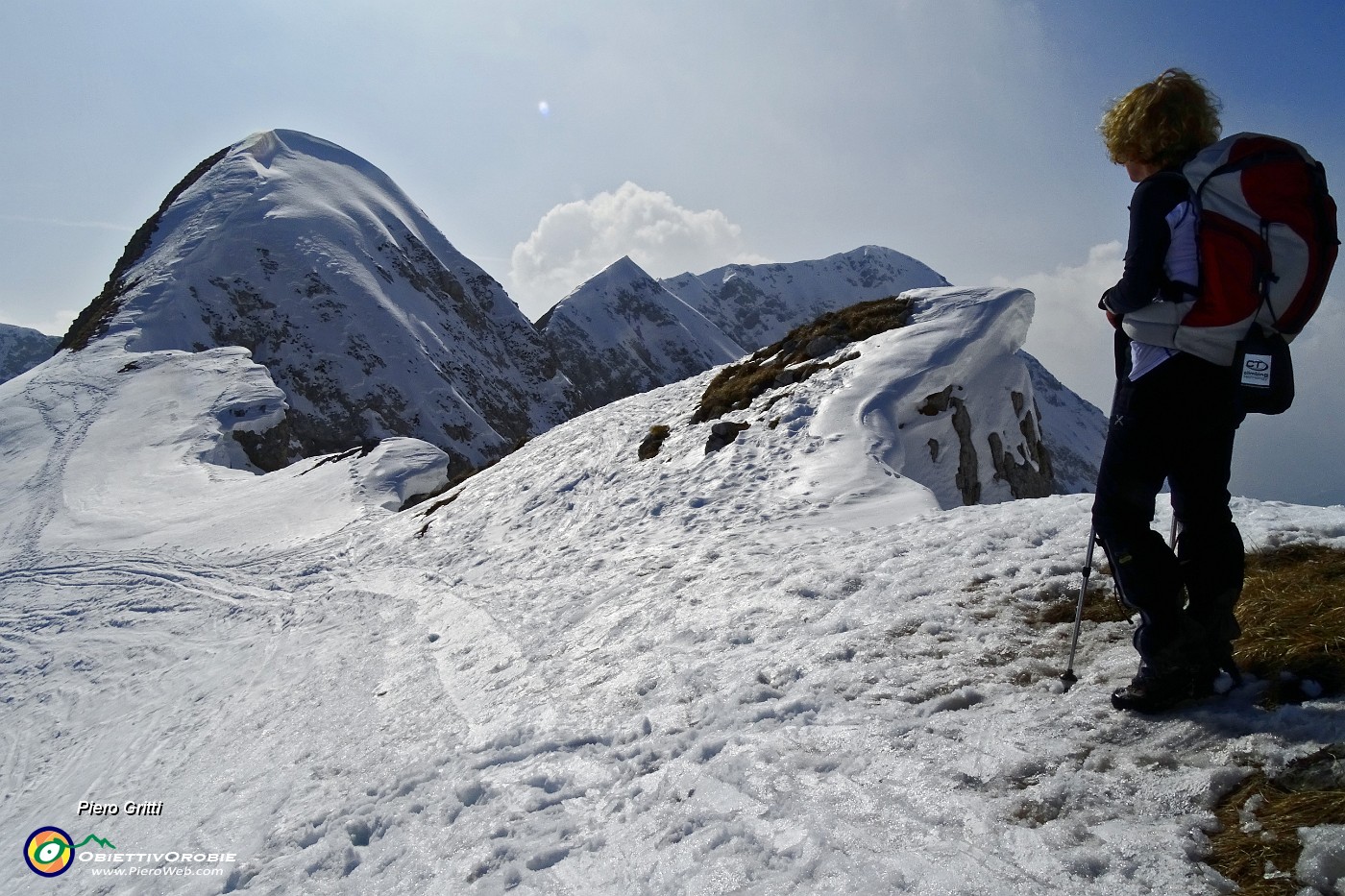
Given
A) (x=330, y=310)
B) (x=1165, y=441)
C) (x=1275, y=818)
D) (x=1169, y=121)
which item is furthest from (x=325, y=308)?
(x=1275, y=818)

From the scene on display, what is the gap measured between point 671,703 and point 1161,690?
2.99m

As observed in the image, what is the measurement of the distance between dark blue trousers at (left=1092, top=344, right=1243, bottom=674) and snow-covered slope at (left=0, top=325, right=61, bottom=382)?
218 metres

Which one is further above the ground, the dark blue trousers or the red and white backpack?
the red and white backpack

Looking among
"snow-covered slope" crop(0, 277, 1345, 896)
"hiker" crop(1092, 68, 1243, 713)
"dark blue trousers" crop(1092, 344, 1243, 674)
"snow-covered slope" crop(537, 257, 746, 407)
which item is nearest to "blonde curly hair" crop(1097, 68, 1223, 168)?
"hiker" crop(1092, 68, 1243, 713)

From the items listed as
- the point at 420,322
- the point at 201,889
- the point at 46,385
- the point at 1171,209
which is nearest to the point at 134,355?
the point at 46,385

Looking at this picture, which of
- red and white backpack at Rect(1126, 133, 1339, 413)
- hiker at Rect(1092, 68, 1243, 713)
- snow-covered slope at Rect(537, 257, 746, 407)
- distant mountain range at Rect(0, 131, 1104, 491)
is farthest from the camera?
snow-covered slope at Rect(537, 257, 746, 407)

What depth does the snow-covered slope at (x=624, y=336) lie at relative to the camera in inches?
5167

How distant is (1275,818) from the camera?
253 cm

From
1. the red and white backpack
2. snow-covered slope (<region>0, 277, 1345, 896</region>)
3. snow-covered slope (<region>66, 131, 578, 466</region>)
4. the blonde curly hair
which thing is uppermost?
snow-covered slope (<region>66, 131, 578, 466</region>)

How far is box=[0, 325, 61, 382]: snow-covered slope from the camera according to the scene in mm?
165375

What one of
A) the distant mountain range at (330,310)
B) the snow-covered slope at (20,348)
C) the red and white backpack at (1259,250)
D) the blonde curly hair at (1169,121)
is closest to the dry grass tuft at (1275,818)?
the red and white backpack at (1259,250)

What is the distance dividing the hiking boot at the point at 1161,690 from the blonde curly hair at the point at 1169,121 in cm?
238

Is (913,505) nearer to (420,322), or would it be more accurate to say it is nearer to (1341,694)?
(1341,694)

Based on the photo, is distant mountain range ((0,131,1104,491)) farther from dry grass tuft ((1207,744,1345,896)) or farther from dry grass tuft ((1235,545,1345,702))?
Result: dry grass tuft ((1207,744,1345,896))
